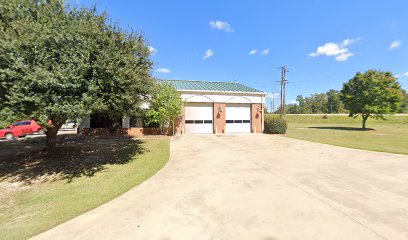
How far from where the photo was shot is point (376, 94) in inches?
1089

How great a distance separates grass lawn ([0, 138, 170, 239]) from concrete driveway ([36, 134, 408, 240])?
693 millimetres

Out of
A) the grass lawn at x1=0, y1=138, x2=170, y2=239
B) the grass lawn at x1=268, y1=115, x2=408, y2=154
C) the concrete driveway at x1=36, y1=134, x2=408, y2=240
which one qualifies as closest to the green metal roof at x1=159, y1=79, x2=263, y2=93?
the grass lawn at x1=268, y1=115, x2=408, y2=154

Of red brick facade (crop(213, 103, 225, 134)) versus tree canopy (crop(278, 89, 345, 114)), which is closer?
red brick facade (crop(213, 103, 225, 134))

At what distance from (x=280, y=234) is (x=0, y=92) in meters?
9.93

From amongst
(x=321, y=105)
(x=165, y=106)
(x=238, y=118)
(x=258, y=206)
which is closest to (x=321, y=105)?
(x=321, y=105)

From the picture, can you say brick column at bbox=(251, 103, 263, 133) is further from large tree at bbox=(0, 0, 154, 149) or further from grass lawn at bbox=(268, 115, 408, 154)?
large tree at bbox=(0, 0, 154, 149)

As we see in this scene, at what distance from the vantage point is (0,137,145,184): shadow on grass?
8.35 m

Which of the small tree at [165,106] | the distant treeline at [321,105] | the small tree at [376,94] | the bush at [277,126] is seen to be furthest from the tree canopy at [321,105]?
the small tree at [165,106]

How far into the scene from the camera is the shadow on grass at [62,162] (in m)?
8.35

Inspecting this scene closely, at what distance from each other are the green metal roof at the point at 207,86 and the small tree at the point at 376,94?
1850 cm

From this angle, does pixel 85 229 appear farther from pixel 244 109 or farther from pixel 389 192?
pixel 244 109

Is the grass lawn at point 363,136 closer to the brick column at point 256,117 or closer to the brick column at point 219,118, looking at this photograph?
the brick column at point 256,117

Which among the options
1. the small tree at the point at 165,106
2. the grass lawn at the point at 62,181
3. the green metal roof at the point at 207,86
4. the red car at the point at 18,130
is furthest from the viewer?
the green metal roof at the point at 207,86

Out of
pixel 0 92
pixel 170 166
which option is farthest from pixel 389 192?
pixel 0 92
